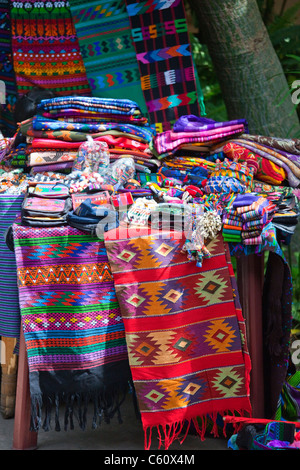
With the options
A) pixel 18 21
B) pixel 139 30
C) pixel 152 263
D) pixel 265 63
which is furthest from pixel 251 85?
pixel 152 263

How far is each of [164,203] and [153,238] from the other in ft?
0.65

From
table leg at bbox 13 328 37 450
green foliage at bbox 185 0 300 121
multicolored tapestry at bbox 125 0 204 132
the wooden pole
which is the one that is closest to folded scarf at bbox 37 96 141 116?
multicolored tapestry at bbox 125 0 204 132

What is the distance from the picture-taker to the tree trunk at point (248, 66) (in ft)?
13.1

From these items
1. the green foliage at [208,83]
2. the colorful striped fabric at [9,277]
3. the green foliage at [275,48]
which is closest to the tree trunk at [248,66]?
the green foliage at [275,48]

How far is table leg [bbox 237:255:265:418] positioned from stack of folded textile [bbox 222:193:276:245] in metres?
0.26

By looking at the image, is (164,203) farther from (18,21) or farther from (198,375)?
(18,21)

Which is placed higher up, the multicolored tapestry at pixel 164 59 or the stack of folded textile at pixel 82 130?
the multicolored tapestry at pixel 164 59

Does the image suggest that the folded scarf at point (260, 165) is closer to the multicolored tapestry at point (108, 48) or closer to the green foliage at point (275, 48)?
the multicolored tapestry at point (108, 48)

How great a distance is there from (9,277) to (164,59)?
1.70 m

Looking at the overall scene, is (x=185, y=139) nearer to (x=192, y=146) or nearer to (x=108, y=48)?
Answer: (x=192, y=146)

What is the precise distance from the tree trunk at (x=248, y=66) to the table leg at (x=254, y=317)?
4.44ft

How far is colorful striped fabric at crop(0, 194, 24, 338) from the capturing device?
3139mm

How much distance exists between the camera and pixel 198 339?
288 centimetres

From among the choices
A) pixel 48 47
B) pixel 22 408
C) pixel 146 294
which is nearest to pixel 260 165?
pixel 146 294
